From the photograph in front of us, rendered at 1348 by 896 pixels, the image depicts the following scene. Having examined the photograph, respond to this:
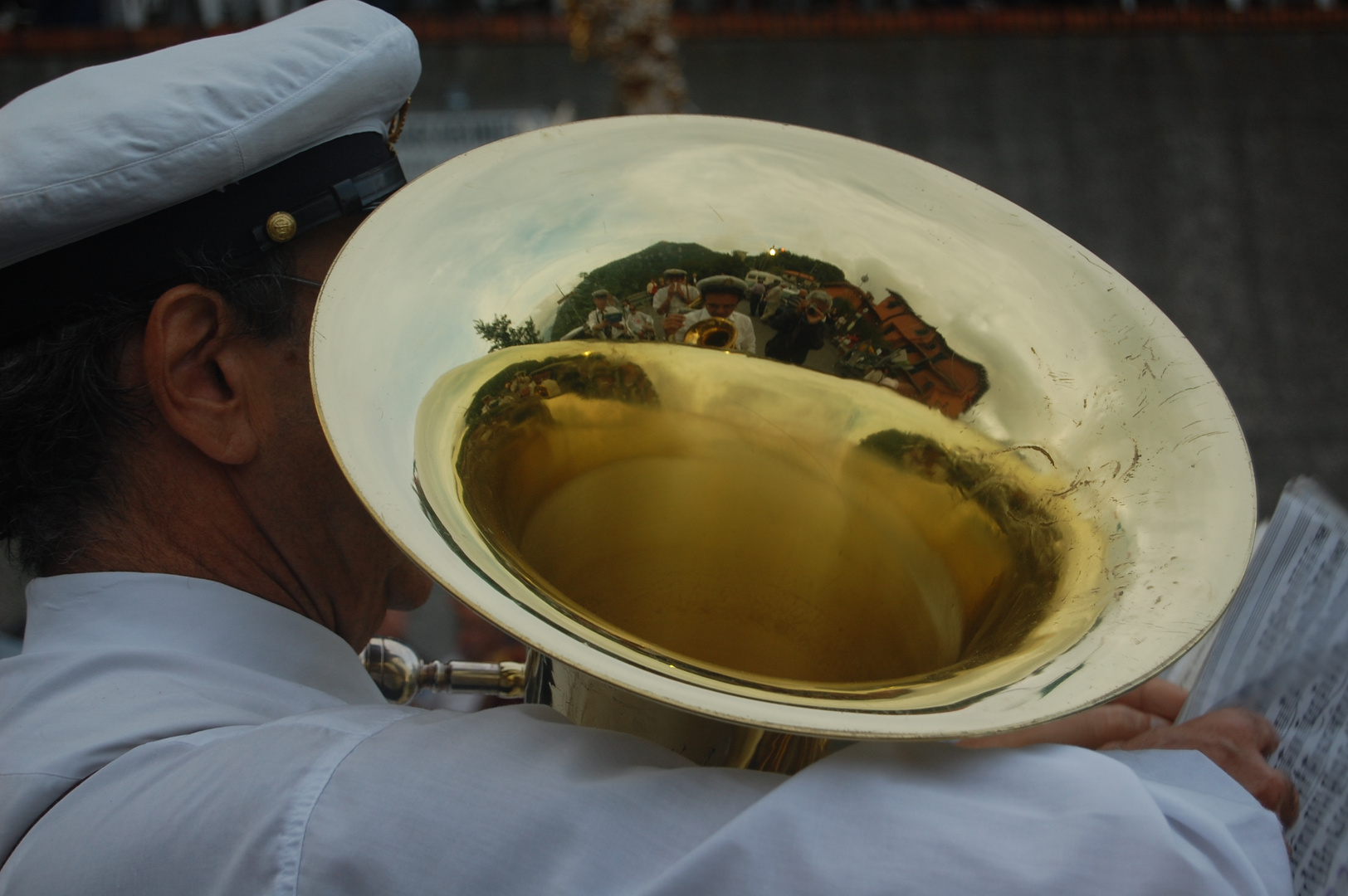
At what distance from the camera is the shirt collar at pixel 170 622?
100 cm

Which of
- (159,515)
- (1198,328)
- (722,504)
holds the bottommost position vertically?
(1198,328)

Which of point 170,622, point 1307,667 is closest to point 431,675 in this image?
point 170,622

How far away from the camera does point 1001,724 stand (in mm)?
700

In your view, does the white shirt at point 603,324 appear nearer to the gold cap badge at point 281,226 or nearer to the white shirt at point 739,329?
the white shirt at point 739,329

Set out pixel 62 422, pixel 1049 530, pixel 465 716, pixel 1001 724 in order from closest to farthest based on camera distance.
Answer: pixel 1001 724
pixel 465 716
pixel 1049 530
pixel 62 422

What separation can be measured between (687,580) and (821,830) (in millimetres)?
468

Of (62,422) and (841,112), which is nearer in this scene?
(62,422)

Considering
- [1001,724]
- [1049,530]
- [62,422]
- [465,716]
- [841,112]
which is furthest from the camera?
[841,112]

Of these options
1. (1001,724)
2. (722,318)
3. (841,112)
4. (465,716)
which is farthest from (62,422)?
(841,112)

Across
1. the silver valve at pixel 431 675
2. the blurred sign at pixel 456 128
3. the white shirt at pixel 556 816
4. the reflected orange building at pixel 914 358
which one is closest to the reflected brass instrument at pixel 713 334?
the reflected orange building at pixel 914 358

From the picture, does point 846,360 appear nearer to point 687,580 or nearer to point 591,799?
point 687,580

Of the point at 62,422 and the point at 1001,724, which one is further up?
the point at 1001,724

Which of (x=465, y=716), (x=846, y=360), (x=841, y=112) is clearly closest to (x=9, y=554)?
(x=465, y=716)

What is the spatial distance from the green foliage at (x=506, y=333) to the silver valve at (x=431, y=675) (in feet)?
1.79
